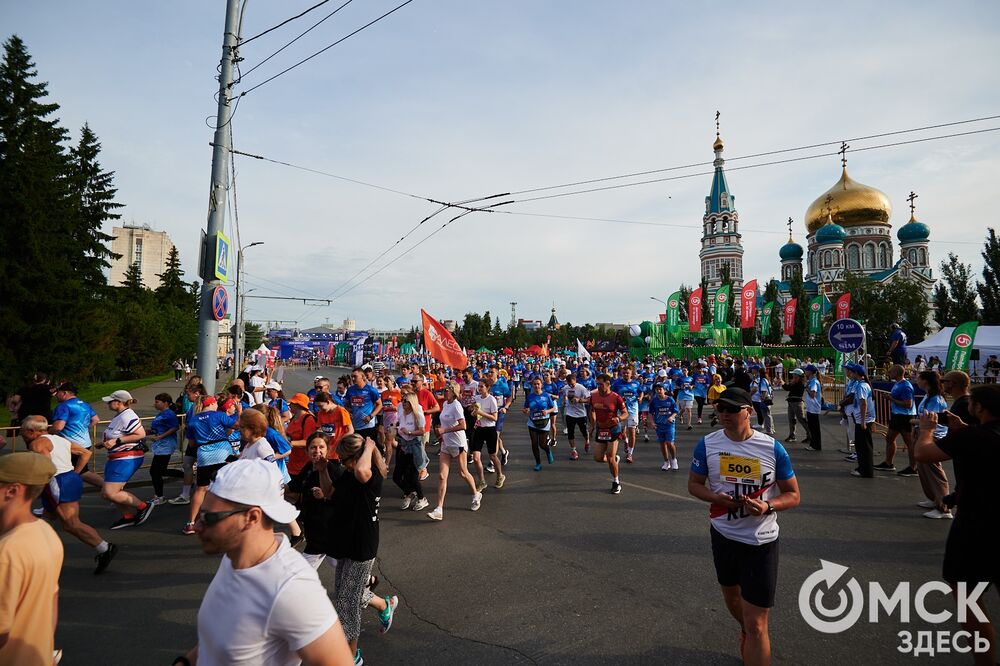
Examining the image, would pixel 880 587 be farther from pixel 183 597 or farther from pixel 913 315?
pixel 913 315

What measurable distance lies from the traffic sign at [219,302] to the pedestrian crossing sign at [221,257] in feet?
0.85

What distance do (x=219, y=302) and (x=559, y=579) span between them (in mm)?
7360

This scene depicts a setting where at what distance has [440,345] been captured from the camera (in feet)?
44.9

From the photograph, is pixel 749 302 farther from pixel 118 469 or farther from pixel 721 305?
pixel 118 469

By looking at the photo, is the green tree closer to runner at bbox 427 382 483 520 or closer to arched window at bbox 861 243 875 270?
arched window at bbox 861 243 875 270

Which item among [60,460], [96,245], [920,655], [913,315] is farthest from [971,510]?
[913,315]

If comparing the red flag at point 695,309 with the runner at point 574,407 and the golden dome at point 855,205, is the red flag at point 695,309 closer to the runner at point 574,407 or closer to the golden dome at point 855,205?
the runner at point 574,407

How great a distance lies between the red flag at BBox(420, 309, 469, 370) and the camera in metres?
13.5

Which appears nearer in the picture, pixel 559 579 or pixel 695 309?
pixel 559 579

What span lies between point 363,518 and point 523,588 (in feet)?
5.90

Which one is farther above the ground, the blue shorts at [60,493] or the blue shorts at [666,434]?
the blue shorts at [60,493]

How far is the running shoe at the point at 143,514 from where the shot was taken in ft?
21.5

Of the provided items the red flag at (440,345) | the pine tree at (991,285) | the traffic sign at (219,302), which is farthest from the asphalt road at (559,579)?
the pine tree at (991,285)

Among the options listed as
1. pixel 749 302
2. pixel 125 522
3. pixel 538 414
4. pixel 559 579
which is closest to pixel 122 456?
pixel 125 522
